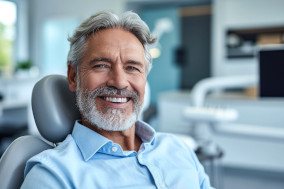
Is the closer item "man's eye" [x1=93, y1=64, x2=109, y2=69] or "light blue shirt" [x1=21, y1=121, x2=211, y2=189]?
"light blue shirt" [x1=21, y1=121, x2=211, y2=189]

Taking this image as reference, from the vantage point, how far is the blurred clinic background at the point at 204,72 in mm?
2404

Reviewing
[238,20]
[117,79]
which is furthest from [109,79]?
[238,20]

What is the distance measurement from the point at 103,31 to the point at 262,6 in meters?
3.14

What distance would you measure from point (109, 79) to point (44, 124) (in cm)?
27

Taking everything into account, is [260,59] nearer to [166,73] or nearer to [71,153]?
[71,153]

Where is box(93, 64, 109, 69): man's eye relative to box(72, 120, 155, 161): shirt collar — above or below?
above

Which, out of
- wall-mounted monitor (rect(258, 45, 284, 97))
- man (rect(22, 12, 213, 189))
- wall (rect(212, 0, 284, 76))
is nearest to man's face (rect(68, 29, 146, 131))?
man (rect(22, 12, 213, 189))

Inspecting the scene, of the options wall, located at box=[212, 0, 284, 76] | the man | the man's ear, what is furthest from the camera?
wall, located at box=[212, 0, 284, 76]

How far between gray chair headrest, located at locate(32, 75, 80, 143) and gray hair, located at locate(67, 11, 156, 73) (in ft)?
0.36

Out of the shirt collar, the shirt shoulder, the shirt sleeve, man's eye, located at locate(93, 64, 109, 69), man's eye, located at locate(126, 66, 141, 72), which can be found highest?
man's eye, located at locate(93, 64, 109, 69)

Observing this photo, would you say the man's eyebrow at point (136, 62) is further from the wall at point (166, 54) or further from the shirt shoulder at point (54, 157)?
the wall at point (166, 54)

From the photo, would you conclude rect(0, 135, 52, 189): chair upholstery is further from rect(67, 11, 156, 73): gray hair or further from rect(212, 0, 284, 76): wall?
rect(212, 0, 284, 76): wall

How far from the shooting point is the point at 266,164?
306 centimetres

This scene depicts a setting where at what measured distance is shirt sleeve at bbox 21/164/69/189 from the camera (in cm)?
90
